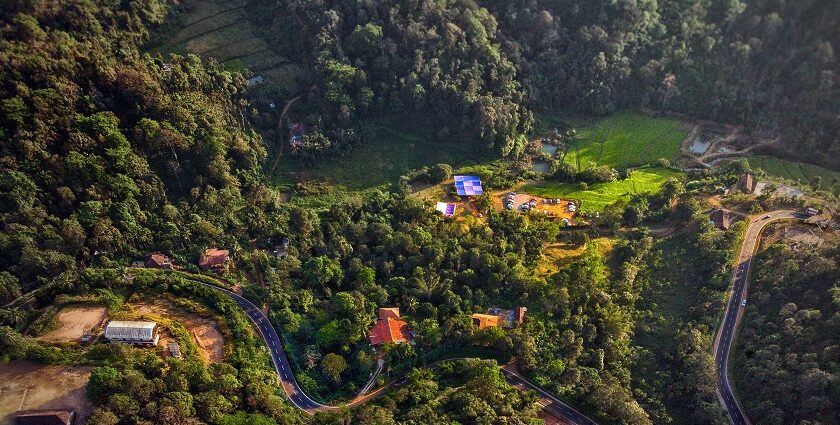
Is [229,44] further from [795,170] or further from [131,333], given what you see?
[795,170]

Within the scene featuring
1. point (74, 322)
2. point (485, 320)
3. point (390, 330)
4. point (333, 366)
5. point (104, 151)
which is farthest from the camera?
point (104, 151)

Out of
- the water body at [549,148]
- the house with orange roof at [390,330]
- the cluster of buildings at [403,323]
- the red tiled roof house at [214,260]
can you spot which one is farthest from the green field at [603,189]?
the red tiled roof house at [214,260]

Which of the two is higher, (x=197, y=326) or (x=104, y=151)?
(x=104, y=151)

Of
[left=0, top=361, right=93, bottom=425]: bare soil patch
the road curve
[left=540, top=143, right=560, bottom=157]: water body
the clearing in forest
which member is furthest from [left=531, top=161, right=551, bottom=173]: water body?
[left=0, top=361, right=93, bottom=425]: bare soil patch

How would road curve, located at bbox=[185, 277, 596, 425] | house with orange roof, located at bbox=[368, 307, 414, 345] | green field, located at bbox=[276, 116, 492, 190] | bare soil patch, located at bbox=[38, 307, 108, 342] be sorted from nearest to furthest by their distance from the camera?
bare soil patch, located at bbox=[38, 307, 108, 342]
road curve, located at bbox=[185, 277, 596, 425]
house with orange roof, located at bbox=[368, 307, 414, 345]
green field, located at bbox=[276, 116, 492, 190]

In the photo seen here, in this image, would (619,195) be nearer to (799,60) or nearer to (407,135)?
(407,135)

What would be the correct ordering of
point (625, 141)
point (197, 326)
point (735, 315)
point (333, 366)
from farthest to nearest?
point (625, 141), point (735, 315), point (197, 326), point (333, 366)

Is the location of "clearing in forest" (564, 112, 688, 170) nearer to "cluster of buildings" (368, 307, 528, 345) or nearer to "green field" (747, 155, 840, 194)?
"green field" (747, 155, 840, 194)

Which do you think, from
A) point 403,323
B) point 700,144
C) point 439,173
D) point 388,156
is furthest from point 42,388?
point 700,144
